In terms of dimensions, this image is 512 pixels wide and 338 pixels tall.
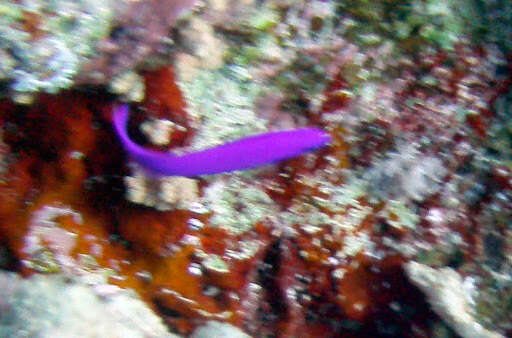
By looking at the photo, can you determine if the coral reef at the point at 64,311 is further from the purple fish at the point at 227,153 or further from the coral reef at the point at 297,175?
the purple fish at the point at 227,153

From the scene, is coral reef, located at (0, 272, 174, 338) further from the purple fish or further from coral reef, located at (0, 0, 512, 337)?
the purple fish

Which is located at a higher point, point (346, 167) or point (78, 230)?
point (346, 167)

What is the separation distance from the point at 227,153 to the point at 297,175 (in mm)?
436

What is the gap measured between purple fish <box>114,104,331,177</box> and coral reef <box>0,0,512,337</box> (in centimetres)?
8

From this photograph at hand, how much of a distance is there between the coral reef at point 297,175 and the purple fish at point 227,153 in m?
0.08

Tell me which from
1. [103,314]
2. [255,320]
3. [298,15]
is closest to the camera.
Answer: [103,314]

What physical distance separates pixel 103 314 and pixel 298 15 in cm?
177

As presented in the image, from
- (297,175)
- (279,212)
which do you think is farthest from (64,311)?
(297,175)

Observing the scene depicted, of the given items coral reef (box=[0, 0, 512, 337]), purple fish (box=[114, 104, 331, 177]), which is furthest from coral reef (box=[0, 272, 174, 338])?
purple fish (box=[114, 104, 331, 177])

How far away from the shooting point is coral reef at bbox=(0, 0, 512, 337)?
2.71 m

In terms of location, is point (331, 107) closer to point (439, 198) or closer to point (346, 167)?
point (346, 167)

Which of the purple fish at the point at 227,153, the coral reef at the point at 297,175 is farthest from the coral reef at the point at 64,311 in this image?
the purple fish at the point at 227,153

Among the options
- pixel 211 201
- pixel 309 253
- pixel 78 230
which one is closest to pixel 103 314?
A: pixel 78 230

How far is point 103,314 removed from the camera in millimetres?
2396
